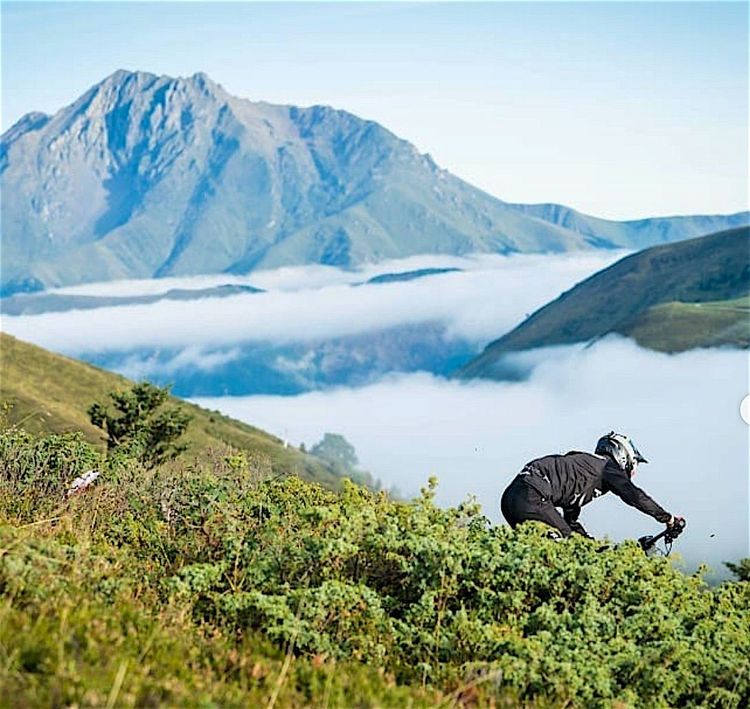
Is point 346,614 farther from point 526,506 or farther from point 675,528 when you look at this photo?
point 675,528

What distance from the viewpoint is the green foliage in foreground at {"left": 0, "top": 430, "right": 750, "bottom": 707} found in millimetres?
6719

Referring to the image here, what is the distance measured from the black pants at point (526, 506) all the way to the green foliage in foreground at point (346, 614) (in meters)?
0.59

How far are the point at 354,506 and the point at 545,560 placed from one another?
1903 millimetres

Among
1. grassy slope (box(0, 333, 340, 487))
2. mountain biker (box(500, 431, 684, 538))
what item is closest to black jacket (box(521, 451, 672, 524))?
mountain biker (box(500, 431, 684, 538))

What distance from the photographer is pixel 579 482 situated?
11.4 metres

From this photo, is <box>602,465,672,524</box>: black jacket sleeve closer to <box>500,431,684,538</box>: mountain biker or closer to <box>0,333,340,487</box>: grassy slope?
<box>500,431,684,538</box>: mountain biker

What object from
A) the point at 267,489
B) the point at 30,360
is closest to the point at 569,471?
the point at 267,489

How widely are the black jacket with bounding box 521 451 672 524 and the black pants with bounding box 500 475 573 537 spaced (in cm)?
7

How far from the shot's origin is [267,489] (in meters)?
11.2

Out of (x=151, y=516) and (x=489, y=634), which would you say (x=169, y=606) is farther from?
(x=151, y=516)

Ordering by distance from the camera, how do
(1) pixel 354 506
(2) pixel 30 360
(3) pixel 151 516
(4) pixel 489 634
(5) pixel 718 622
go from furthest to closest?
(2) pixel 30 360, (3) pixel 151 516, (1) pixel 354 506, (5) pixel 718 622, (4) pixel 489 634

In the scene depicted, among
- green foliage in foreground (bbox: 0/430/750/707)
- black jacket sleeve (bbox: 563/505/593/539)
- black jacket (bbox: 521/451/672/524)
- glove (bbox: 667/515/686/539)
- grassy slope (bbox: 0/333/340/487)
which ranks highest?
black jacket (bbox: 521/451/672/524)

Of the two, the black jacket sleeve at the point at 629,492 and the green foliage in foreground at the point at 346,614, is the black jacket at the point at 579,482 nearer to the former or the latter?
the black jacket sleeve at the point at 629,492

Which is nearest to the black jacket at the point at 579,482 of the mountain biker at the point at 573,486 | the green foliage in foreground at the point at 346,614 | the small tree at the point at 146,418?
the mountain biker at the point at 573,486
